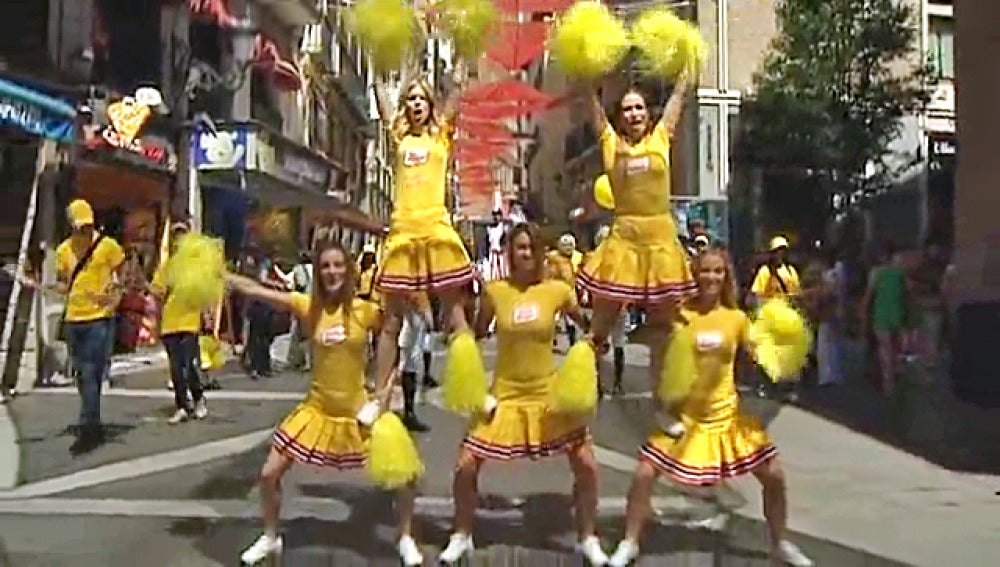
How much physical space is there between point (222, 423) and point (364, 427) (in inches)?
237

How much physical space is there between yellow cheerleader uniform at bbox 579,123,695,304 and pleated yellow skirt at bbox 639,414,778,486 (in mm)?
705

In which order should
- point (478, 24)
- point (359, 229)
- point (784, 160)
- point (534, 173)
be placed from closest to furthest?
1. point (478, 24)
2. point (784, 160)
3. point (359, 229)
4. point (534, 173)

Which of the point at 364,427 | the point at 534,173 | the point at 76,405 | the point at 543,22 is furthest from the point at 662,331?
the point at 534,173

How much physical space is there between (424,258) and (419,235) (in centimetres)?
13

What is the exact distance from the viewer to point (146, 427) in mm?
12305


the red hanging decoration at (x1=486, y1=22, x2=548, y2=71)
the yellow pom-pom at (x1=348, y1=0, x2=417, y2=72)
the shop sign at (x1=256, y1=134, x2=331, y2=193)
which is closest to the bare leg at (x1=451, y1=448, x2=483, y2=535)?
the yellow pom-pom at (x1=348, y1=0, x2=417, y2=72)

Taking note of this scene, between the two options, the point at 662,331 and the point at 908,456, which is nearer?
the point at 662,331

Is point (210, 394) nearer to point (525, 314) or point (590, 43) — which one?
point (525, 314)

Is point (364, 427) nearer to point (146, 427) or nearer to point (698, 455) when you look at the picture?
point (698, 455)

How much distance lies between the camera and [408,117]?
7668mm

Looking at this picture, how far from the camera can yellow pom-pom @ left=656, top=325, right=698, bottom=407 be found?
6.98 metres

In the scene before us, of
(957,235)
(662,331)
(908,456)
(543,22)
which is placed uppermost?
(543,22)

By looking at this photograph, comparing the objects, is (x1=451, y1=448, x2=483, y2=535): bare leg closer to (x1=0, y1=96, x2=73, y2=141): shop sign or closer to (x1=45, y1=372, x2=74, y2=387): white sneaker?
(x1=0, y1=96, x2=73, y2=141): shop sign

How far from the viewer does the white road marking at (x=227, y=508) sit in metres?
8.31
